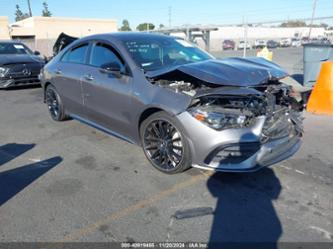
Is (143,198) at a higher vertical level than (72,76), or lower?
lower

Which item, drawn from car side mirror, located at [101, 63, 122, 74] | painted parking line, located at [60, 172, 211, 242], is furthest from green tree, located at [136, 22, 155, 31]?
painted parking line, located at [60, 172, 211, 242]

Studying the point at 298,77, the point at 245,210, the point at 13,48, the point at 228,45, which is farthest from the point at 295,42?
the point at 245,210

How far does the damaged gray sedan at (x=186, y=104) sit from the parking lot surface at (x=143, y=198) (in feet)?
0.96

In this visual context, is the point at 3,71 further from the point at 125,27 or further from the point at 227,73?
the point at 125,27

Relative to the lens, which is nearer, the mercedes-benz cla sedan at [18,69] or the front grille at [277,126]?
the front grille at [277,126]

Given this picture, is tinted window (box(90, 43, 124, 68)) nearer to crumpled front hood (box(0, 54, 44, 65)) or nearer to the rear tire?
the rear tire

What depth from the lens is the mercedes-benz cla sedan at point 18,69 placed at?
9.24 m

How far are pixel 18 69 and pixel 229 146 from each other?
327 inches

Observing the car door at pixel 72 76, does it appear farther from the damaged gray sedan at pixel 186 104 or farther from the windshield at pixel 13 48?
the windshield at pixel 13 48

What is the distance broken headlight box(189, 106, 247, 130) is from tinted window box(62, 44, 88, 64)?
258 centimetres

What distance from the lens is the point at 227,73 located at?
11.7 feet

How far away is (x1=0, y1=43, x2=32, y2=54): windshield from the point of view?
10.6 metres

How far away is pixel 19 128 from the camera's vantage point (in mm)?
5801

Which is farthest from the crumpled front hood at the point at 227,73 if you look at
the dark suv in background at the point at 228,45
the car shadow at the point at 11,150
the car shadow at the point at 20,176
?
the dark suv in background at the point at 228,45
